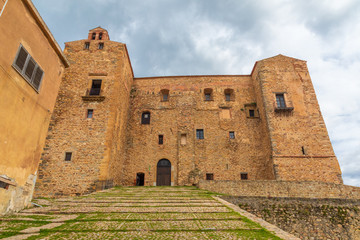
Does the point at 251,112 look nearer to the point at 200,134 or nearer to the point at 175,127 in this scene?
the point at 200,134

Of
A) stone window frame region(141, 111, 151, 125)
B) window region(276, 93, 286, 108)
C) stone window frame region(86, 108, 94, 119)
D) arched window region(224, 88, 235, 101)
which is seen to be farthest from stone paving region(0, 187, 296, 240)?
arched window region(224, 88, 235, 101)

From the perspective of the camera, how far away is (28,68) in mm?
5391

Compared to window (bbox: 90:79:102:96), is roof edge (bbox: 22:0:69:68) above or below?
below

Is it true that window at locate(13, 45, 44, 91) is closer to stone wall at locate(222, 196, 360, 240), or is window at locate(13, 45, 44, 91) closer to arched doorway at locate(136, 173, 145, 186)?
stone wall at locate(222, 196, 360, 240)

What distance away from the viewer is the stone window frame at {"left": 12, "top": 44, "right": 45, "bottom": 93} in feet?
16.4

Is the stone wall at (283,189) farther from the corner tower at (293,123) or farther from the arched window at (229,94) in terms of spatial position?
the arched window at (229,94)

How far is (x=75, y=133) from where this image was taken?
1184cm

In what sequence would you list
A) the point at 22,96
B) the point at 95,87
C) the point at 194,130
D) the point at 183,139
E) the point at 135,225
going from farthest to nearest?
the point at 194,130 → the point at 183,139 → the point at 95,87 → the point at 22,96 → the point at 135,225

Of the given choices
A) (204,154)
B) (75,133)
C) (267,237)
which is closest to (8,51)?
(267,237)

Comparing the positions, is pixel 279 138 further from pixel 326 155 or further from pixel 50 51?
pixel 50 51

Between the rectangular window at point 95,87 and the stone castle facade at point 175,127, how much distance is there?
70mm

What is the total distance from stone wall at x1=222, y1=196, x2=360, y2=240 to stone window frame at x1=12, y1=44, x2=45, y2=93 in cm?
819

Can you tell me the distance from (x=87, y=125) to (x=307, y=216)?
1250 centimetres

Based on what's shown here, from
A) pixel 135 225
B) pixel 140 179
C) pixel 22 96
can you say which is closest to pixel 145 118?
pixel 140 179
